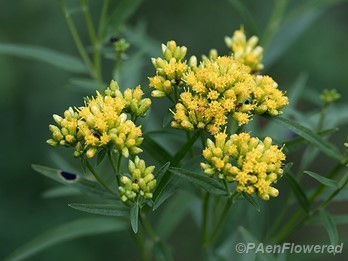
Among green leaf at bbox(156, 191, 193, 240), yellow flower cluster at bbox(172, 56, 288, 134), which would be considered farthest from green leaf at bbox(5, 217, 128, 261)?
yellow flower cluster at bbox(172, 56, 288, 134)

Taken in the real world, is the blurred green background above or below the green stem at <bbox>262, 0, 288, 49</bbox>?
below

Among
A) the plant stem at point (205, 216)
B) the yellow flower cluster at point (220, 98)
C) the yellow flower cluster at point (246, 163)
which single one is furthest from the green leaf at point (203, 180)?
the plant stem at point (205, 216)

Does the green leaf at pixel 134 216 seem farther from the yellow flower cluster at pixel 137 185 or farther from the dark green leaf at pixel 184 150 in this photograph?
the dark green leaf at pixel 184 150

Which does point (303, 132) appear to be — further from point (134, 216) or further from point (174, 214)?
point (174, 214)

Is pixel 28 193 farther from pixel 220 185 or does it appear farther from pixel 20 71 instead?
pixel 220 185

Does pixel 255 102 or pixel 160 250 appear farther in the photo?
pixel 160 250

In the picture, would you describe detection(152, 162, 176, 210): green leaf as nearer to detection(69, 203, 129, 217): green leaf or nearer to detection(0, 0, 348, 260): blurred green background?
detection(69, 203, 129, 217): green leaf

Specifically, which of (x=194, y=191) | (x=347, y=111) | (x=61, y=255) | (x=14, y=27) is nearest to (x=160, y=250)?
(x=194, y=191)
